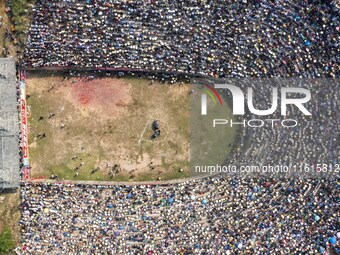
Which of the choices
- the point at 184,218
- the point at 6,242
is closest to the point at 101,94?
the point at 184,218

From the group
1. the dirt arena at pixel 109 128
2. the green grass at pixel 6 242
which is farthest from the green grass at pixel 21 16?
the green grass at pixel 6 242

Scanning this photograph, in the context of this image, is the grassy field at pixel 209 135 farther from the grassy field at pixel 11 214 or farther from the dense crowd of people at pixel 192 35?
the grassy field at pixel 11 214

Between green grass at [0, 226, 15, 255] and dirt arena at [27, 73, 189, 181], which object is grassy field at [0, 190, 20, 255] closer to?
green grass at [0, 226, 15, 255]

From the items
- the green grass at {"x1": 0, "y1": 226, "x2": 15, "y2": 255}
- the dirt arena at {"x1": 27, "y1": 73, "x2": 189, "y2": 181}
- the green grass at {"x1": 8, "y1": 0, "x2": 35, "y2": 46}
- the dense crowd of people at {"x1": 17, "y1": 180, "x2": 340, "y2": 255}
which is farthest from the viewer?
the dirt arena at {"x1": 27, "y1": 73, "x2": 189, "y2": 181}

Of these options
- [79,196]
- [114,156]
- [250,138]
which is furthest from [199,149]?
[79,196]

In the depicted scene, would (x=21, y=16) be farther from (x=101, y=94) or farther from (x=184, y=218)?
(x=184, y=218)

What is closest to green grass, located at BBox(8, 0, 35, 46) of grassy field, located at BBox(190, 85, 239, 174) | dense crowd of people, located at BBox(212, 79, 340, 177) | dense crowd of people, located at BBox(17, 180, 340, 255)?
dense crowd of people, located at BBox(17, 180, 340, 255)
